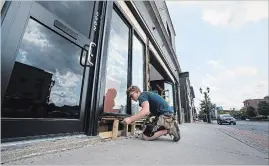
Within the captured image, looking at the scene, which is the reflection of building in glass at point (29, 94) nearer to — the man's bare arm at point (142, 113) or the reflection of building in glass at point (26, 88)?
the reflection of building in glass at point (26, 88)

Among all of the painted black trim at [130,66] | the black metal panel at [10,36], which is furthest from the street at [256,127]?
the black metal panel at [10,36]

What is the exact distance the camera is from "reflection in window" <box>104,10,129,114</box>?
3.28m

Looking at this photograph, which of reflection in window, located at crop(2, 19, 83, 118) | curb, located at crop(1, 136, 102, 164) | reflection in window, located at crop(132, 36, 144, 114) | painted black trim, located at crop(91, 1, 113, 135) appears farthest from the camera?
reflection in window, located at crop(132, 36, 144, 114)

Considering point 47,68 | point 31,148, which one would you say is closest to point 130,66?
point 47,68

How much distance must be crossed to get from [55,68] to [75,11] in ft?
3.17

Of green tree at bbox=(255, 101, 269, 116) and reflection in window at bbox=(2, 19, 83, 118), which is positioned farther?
green tree at bbox=(255, 101, 269, 116)

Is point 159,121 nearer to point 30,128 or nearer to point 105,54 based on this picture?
point 105,54

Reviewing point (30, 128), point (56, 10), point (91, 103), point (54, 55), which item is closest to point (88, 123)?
point (91, 103)

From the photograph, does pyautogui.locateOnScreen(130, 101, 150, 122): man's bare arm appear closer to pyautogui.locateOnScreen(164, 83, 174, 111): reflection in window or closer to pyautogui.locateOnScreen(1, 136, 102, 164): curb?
pyautogui.locateOnScreen(1, 136, 102, 164): curb

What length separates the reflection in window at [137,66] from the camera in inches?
174

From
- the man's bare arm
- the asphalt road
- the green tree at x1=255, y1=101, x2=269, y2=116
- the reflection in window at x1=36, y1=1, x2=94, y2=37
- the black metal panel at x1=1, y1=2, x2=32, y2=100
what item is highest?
the green tree at x1=255, y1=101, x2=269, y2=116

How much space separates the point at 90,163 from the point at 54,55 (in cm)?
128

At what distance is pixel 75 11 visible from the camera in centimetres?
239

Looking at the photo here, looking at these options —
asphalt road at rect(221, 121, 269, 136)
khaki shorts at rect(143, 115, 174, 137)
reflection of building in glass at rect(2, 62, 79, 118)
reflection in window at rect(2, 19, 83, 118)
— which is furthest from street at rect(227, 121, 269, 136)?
reflection of building in glass at rect(2, 62, 79, 118)
